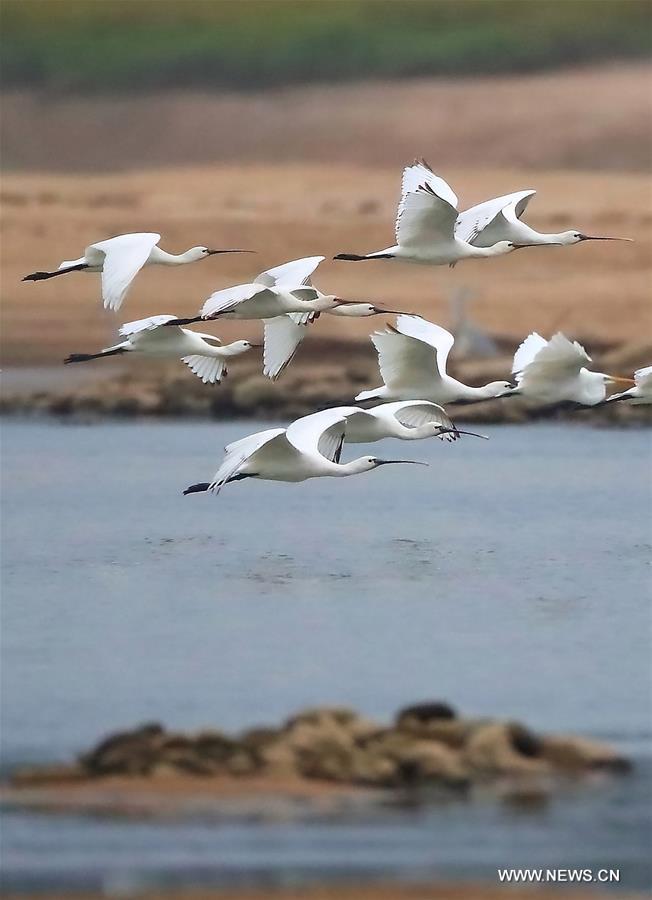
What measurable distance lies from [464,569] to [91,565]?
2.80 meters

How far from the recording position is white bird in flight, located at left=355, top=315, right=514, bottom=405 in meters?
14.4

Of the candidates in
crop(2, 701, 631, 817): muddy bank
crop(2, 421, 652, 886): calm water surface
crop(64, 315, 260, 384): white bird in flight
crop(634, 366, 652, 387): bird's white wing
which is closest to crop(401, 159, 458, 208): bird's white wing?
crop(64, 315, 260, 384): white bird in flight

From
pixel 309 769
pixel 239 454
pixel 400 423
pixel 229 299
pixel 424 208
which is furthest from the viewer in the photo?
pixel 400 423

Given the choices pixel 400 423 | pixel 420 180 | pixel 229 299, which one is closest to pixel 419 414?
pixel 400 423

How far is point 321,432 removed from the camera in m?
13.3

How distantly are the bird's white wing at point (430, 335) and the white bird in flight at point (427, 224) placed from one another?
17.6 inches

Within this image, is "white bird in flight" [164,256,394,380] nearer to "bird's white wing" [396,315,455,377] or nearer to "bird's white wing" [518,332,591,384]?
"bird's white wing" [396,315,455,377]

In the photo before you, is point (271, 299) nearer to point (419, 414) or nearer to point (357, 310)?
point (357, 310)

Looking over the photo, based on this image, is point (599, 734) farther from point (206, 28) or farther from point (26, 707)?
point (206, 28)

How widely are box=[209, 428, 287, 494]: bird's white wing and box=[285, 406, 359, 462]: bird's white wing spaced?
145 millimetres

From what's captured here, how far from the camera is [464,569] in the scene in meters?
16.7

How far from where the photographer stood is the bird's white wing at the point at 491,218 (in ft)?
47.3

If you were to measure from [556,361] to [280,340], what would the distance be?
1835 mm

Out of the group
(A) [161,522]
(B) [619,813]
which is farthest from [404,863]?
(A) [161,522]
